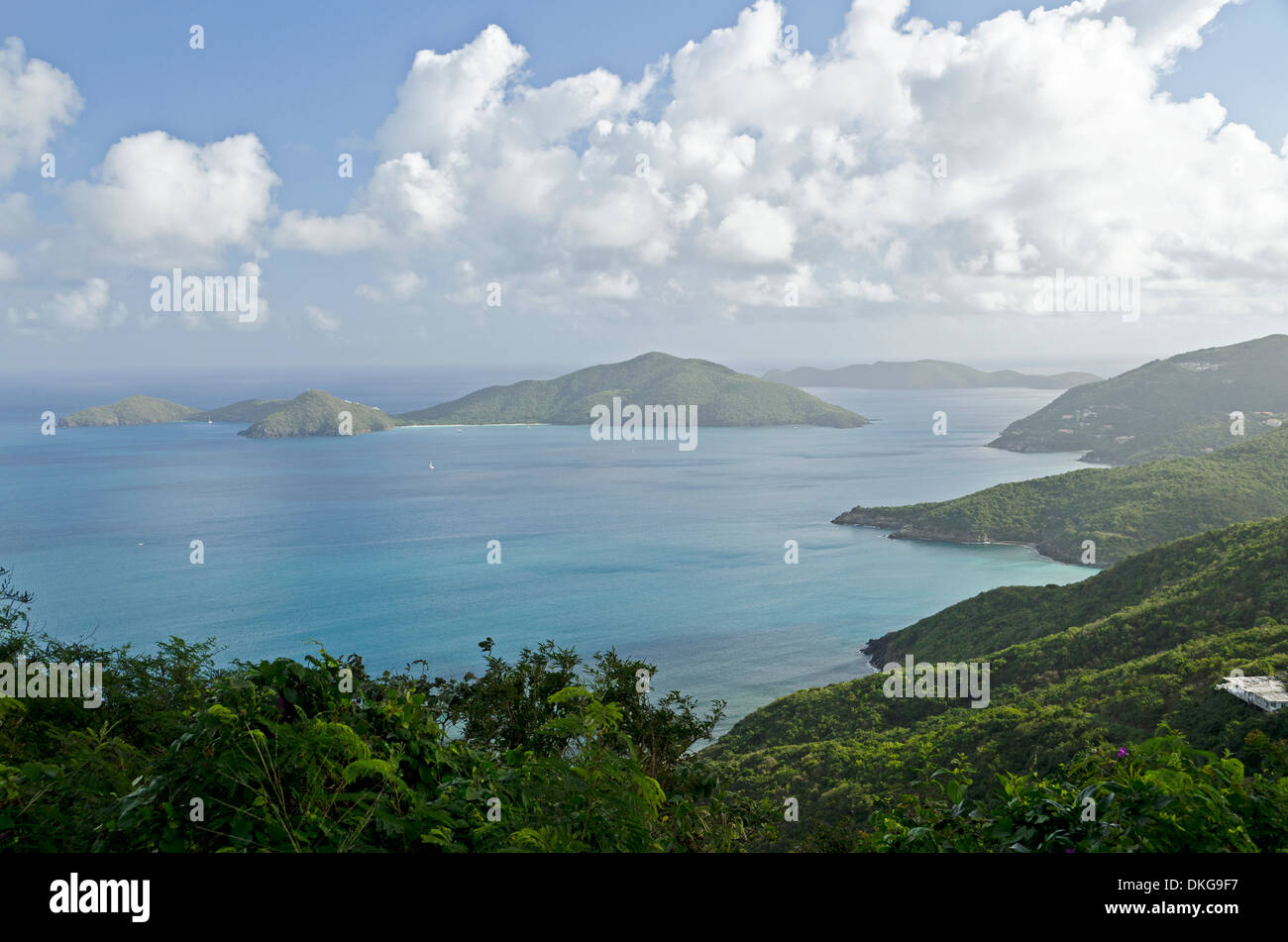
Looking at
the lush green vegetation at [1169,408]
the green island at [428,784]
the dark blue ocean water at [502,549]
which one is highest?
the lush green vegetation at [1169,408]

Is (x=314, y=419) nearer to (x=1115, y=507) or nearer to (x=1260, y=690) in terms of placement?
(x=1115, y=507)

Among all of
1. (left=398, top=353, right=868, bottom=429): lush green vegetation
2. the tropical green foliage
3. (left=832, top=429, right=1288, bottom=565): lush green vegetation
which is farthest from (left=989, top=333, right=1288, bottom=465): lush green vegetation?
the tropical green foliage

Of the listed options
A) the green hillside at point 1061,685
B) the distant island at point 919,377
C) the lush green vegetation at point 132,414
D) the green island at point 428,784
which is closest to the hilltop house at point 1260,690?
the green hillside at point 1061,685

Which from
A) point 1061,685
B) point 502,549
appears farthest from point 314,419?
point 1061,685

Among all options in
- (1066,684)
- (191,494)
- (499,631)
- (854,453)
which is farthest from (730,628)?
(854,453)

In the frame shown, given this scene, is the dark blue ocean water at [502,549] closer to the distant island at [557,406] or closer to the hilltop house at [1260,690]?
the distant island at [557,406]
